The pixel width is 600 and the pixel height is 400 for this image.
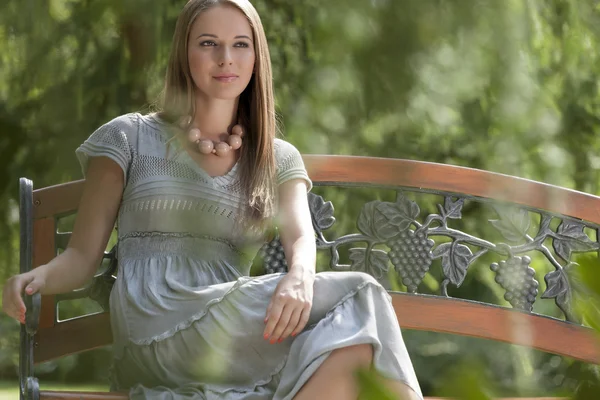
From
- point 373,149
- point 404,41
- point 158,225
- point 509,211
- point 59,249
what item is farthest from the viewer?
point 373,149

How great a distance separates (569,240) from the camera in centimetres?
194

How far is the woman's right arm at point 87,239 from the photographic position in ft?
4.67

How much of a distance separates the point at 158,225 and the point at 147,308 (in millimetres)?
155

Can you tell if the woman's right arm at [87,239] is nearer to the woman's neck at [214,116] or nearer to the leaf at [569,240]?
the woman's neck at [214,116]

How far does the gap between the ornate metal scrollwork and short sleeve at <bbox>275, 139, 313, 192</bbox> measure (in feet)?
0.77

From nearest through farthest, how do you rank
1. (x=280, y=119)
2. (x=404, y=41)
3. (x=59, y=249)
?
1. (x=404, y=41)
2. (x=59, y=249)
3. (x=280, y=119)

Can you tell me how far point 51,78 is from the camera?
1.99 meters

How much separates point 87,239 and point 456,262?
80cm

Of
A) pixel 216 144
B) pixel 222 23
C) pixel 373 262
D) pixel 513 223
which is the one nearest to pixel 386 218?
pixel 373 262

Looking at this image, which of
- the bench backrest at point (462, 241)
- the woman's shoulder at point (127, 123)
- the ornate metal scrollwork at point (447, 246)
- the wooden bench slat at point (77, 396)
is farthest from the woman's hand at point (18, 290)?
the ornate metal scrollwork at point (447, 246)

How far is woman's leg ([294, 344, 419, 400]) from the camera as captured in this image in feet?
3.99

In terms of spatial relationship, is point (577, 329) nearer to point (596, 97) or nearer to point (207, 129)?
point (596, 97)

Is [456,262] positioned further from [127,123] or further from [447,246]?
[127,123]

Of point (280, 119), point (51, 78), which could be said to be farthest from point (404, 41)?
point (280, 119)
